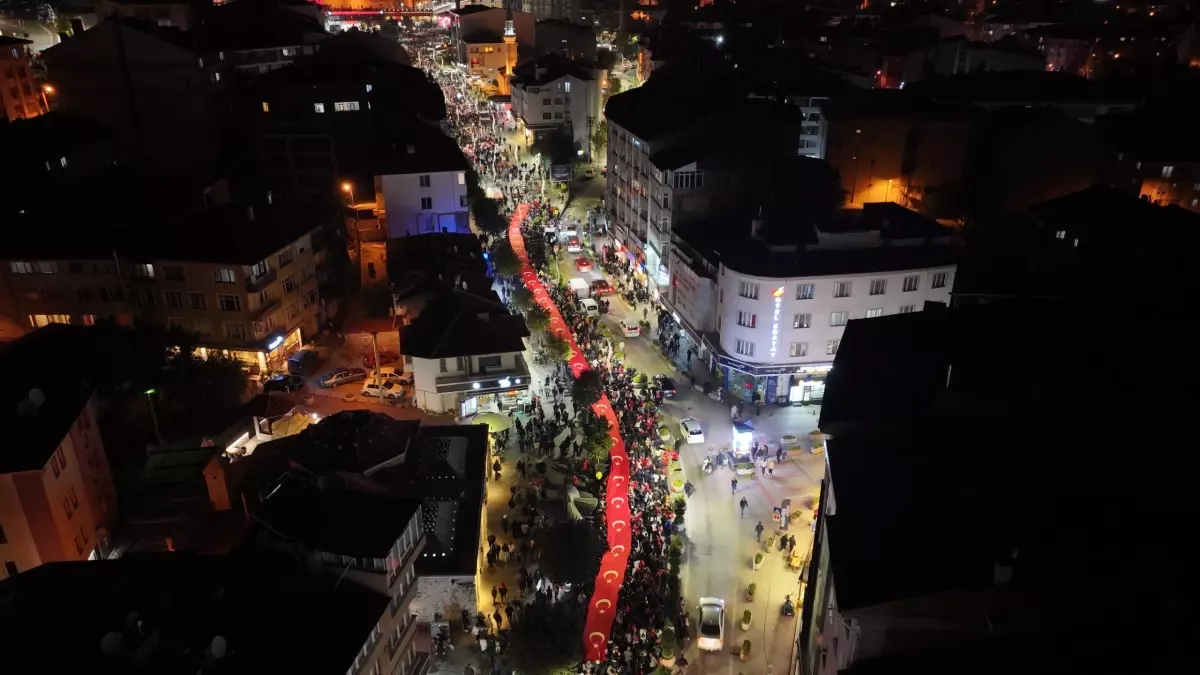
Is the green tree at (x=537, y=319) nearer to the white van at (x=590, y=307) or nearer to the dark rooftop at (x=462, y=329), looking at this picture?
the white van at (x=590, y=307)

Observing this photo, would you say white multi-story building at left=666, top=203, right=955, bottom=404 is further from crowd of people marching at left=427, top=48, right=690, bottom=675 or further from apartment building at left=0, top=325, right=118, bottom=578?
apartment building at left=0, top=325, right=118, bottom=578

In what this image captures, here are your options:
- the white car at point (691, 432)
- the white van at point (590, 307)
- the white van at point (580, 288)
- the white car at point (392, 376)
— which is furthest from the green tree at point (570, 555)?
the white van at point (580, 288)

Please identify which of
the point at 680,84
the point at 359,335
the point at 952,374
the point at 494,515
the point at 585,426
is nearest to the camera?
the point at 952,374

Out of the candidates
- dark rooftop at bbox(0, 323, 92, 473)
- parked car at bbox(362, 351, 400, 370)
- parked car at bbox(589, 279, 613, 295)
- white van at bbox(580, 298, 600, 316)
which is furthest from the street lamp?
parked car at bbox(589, 279, 613, 295)

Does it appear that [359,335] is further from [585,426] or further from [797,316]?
[797,316]

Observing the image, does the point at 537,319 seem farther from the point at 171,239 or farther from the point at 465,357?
the point at 171,239

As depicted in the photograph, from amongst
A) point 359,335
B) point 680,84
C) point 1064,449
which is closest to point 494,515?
point 359,335

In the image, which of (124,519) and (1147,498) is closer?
(1147,498)
